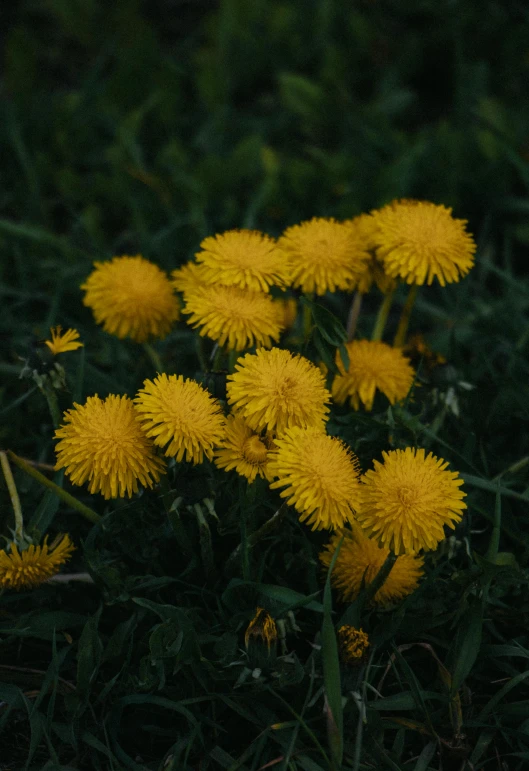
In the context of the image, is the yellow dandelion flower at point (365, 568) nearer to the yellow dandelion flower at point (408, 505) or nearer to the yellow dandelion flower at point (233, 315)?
the yellow dandelion flower at point (408, 505)

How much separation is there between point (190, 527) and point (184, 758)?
458mm

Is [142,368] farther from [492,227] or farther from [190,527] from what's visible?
[492,227]

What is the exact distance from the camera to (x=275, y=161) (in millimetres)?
2846

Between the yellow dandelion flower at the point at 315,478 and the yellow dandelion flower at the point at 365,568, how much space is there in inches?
8.2

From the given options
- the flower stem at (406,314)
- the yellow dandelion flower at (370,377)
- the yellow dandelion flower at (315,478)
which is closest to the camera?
the yellow dandelion flower at (315,478)

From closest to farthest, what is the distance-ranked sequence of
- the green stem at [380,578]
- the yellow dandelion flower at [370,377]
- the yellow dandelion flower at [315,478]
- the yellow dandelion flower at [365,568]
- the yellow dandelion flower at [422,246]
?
the yellow dandelion flower at [315,478] → the green stem at [380,578] → the yellow dandelion flower at [365,568] → the yellow dandelion flower at [422,246] → the yellow dandelion flower at [370,377]

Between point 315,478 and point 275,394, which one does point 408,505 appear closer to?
point 315,478

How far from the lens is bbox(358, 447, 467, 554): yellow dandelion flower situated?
4.44ft

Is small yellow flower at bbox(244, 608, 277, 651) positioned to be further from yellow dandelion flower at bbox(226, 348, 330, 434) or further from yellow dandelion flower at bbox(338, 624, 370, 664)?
yellow dandelion flower at bbox(226, 348, 330, 434)

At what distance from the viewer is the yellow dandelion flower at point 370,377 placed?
69.2 inches

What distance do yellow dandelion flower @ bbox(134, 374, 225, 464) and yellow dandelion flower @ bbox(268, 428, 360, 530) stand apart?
0.42 feet

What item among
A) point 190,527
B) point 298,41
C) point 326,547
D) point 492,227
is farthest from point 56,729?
point 298,41

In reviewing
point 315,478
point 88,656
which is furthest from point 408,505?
point 88,656

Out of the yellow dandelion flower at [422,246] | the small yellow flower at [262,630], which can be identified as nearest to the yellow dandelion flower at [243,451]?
the small yellow flower at [262,630]
